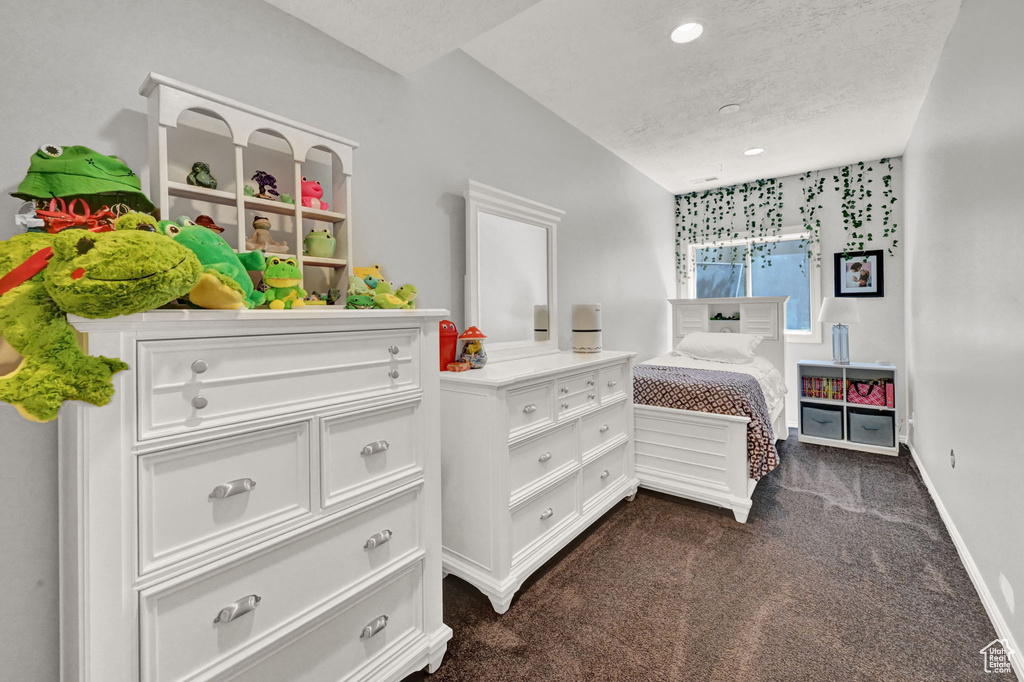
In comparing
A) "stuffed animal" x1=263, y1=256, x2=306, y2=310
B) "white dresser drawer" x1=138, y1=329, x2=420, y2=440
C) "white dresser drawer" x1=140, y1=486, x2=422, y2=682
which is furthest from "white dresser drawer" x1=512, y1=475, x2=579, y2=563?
"stuffed animal" x1=263, y1=256, x2=306, y2=310

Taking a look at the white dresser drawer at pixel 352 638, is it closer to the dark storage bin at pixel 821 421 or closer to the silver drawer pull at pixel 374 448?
the silver drawer pull at pixel 374 448

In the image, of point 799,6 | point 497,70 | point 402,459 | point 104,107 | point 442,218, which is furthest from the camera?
point 497,70

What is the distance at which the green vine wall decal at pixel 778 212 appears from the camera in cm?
410

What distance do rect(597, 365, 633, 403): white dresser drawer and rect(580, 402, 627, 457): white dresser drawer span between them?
76mm

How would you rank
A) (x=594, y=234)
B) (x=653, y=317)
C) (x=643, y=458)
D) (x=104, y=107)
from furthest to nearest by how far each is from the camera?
(x=653, y=317)
(x=594, y=234)
(x=643, y=458)
(x=104, y=107)

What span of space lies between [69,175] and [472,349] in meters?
1.39

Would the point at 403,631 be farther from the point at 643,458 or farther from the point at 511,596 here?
the point at 643,458

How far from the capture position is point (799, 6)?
77.9 inches

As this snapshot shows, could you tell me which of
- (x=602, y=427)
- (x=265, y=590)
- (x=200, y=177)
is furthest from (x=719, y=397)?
(x=200, y=177)

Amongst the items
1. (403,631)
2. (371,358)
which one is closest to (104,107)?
(371,358)

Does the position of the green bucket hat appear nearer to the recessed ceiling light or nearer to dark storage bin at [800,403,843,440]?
the recessed ceiling light

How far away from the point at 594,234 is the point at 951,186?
2029mm

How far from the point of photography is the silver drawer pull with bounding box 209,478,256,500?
3.26 ft

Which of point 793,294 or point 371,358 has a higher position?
point 793,294
